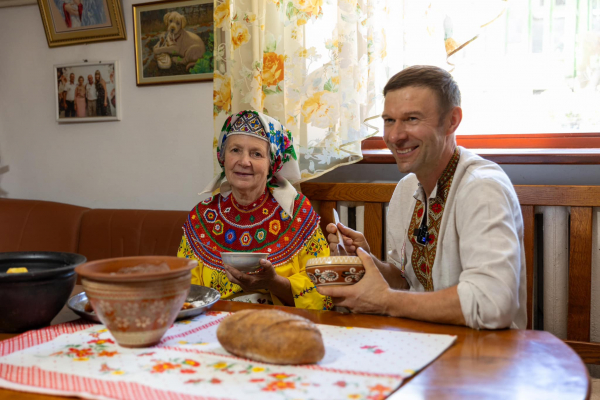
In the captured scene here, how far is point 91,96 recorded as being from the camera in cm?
344

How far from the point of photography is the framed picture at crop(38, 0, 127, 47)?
3287 millimetres

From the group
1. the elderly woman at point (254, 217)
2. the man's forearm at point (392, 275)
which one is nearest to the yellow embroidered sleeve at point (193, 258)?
the elderly woman at point (254, 217)

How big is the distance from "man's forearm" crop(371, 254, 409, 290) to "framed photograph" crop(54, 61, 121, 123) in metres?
2.18

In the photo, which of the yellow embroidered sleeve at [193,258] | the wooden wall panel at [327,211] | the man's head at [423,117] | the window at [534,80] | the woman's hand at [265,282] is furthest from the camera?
the wooden wall panel at [327,211]

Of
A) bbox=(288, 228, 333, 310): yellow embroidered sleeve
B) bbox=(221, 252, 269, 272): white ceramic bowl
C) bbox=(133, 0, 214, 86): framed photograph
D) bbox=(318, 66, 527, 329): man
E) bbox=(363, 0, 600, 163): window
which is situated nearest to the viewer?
bbox=(318, 66, 527, 329): man

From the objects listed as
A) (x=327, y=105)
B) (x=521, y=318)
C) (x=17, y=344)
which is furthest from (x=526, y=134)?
(x=17, y=344)

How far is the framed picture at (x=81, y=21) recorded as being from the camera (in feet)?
10.8

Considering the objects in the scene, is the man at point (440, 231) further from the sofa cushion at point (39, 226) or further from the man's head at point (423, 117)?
the sofa cushion at point (39, 226)

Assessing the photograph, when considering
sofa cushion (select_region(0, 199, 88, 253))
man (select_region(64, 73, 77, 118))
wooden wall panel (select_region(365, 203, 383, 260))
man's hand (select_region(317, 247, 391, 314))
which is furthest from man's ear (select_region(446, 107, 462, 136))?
man (select_region(64, 73, 77, 118))

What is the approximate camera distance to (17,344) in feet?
3.73

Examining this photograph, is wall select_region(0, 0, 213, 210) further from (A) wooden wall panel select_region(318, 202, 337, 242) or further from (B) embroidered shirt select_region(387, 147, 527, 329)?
(B) embroidered shirt select_region(387, 147, 527, 329)

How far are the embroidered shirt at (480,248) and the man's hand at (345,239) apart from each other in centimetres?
17

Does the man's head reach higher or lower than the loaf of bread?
higher

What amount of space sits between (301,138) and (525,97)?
105 cm
